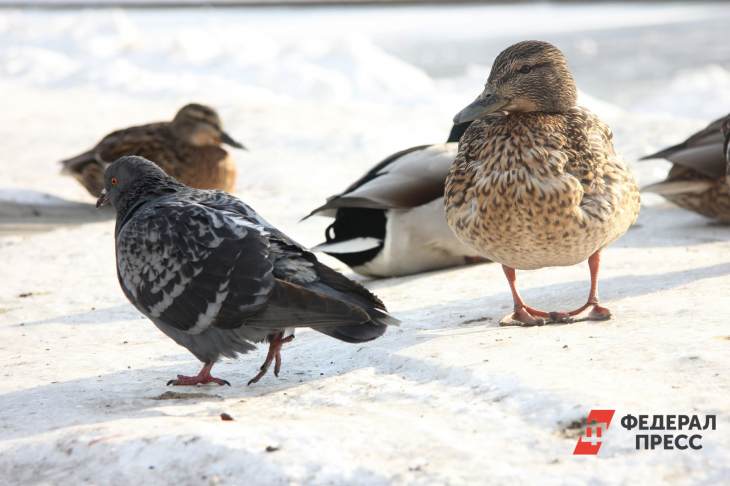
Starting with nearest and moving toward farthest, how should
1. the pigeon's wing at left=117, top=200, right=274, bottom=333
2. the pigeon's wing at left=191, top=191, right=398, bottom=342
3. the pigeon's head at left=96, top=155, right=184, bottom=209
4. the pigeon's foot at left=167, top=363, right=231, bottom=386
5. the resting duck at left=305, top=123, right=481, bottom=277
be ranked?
the pigeon's wing at left=191, top=191, right=398, bottom=342 → the pigeon's wing at left=117, top=200, right=274, bottom=333 → the pigeon's foot at left=167, top=363, right=231, bottom=386 → the pigeon's head at left=96, top=155, right=184, bottom=209 → the resting duck at left=305, top=123, right=481, bottom=277

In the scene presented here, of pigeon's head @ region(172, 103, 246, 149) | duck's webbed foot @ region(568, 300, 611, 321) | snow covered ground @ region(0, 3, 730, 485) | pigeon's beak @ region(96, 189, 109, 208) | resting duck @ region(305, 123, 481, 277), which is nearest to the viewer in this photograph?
snow covered ground @ region(0, 3, 730, 485)

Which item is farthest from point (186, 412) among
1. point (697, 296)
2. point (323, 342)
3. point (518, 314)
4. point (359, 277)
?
point (359, 277)

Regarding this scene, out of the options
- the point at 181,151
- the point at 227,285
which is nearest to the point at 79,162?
the point at 181,151

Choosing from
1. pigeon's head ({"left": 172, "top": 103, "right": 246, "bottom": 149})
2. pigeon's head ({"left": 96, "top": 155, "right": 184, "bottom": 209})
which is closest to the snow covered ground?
pigeon's head ({"left": 172, "top": 103, "right": 246, "bottom": 149})

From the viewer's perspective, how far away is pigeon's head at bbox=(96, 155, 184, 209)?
5.19m

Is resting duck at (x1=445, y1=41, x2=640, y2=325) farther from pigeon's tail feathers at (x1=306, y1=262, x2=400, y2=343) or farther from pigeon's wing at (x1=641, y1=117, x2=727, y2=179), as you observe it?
pigeon's wing at (x1=641, y1=117, x2=727, y2=179)

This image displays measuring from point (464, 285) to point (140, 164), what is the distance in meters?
1.88

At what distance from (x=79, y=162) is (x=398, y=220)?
356cm

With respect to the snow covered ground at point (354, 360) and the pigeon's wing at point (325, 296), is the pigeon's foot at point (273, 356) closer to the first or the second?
the snow covered ground at point (354, 360)

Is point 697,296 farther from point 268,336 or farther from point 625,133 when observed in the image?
point 625,133

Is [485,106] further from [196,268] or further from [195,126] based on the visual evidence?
[195,126]

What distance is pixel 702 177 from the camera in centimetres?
762

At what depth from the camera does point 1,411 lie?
442 cm

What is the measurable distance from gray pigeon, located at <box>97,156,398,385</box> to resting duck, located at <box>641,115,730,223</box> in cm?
359
